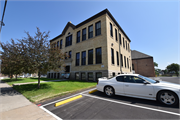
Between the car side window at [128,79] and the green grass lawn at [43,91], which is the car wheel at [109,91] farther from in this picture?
the green grass lawn at [43,91]

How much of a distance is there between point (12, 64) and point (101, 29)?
12.2 m

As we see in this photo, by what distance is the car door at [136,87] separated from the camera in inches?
170

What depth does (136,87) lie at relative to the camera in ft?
15.2

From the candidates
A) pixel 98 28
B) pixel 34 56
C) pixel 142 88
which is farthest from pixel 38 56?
pixel 98 28

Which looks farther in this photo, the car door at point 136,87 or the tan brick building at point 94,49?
the tan brick building at point 94,49

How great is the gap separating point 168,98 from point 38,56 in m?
8.81

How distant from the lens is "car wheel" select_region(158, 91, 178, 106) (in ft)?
12.2

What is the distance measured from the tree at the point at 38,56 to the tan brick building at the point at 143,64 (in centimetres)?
2999

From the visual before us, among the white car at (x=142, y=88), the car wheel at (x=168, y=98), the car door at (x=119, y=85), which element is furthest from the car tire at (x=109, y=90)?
the car wheel at (x=168, y=98)

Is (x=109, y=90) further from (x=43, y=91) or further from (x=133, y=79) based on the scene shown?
(x=43, y=91)

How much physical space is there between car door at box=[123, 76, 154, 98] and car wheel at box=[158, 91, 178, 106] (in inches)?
14.6

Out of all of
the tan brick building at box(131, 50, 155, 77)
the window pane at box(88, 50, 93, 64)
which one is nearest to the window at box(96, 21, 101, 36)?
the window pane at box(88, 50, 93, 64)

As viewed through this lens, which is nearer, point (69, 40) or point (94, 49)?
point (94, 49)

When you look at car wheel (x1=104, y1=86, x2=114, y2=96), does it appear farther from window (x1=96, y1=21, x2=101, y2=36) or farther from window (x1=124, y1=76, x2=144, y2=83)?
window (x1=96, y1=21, x2=101, y2=36)
